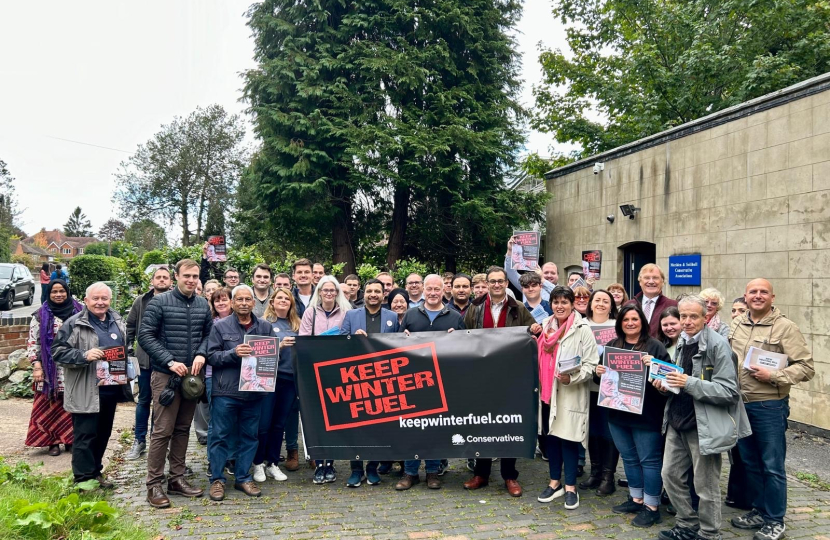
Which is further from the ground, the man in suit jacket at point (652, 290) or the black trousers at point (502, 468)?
the man in suit jacket at point (652, 290)

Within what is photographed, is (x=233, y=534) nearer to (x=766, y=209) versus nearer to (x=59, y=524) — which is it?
(x=59, y=524)

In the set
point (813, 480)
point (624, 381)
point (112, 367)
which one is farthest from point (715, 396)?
point (112, 367)

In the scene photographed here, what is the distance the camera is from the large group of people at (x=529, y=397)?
4418 millimetres

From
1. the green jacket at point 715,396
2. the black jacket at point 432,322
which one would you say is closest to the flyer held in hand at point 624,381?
the green jacket at point 715,396

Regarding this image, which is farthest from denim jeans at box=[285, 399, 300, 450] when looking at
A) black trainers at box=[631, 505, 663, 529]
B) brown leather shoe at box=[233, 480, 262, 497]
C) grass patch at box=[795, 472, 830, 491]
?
grass patch at box=[795, 472, 830, 491]

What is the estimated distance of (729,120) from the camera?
31.7ft

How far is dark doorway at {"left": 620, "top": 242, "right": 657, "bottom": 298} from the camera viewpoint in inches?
495

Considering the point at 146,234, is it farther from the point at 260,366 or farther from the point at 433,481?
the point at 433,481

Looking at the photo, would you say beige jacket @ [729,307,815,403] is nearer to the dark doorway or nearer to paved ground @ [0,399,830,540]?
paved ground @ [0,399,830,540]

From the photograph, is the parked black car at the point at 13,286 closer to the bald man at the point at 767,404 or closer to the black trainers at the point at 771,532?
the bald man at the point at 767,404

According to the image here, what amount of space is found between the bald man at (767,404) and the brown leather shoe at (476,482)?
2.20 m

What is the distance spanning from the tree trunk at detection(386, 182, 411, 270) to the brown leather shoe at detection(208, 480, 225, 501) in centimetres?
1339

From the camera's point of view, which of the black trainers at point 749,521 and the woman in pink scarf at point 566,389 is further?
the woman in pink scarf at point 566,389

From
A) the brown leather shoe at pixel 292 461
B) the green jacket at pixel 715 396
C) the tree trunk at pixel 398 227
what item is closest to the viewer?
the green jacket at pixel 715 396
